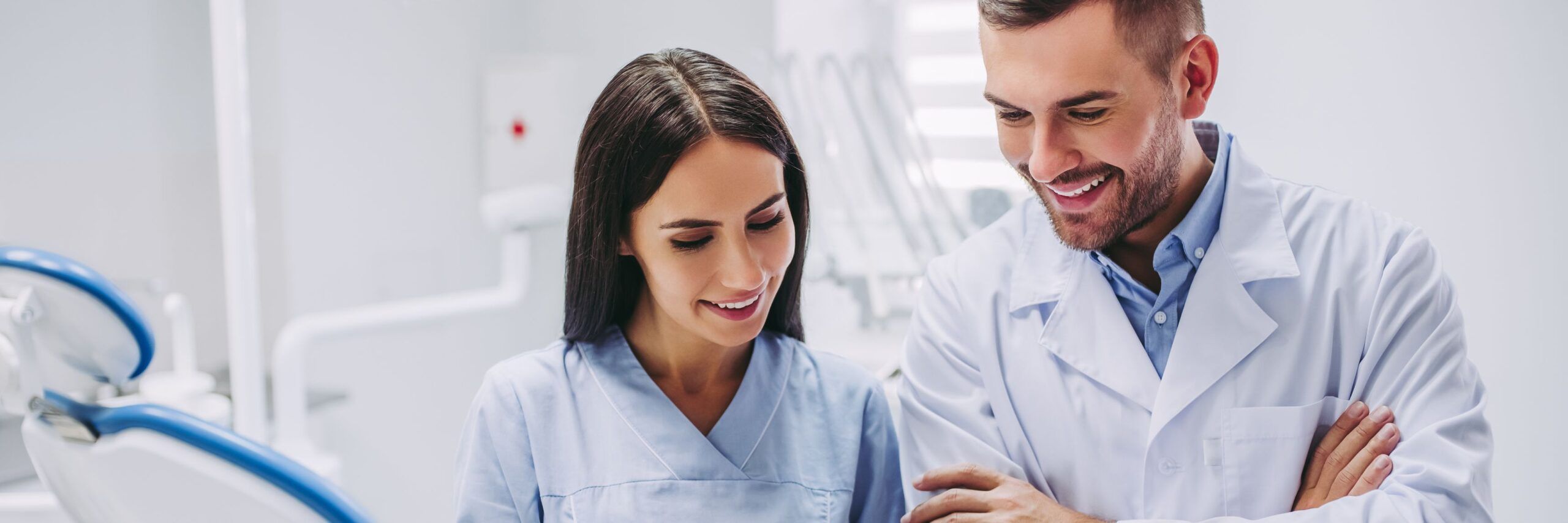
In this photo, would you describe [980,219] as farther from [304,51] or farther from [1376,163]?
[304,51]

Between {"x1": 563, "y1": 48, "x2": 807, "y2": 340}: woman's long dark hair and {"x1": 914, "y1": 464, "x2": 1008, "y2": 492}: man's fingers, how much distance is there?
292mm

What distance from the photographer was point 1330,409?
1.05 m

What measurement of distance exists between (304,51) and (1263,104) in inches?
66.9

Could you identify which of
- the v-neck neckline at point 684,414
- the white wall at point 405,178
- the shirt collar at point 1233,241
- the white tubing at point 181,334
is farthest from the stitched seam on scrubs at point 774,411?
the white tubing at point 181,334

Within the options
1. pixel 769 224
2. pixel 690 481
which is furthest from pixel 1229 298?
pixel 690 481

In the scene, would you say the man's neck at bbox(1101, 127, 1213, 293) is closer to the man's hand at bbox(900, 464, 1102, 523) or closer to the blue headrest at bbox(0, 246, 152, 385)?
the man's hand at bbox(900, 464, 1102, 523)

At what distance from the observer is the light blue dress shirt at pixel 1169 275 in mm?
1118

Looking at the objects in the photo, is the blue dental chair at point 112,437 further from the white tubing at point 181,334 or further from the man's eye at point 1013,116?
the white tubing at point 181,334

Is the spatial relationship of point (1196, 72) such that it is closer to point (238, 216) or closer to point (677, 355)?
point (677, 355)

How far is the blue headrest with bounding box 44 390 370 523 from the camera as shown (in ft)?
1.98

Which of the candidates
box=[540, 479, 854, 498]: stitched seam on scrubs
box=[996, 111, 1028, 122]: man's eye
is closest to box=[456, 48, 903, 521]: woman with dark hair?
box=[540, 479, 854, 498]: stitched seam on scrubs

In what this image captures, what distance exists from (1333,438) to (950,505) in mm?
370

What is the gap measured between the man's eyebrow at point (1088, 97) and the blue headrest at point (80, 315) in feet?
2.58

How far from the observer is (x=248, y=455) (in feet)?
1.97
